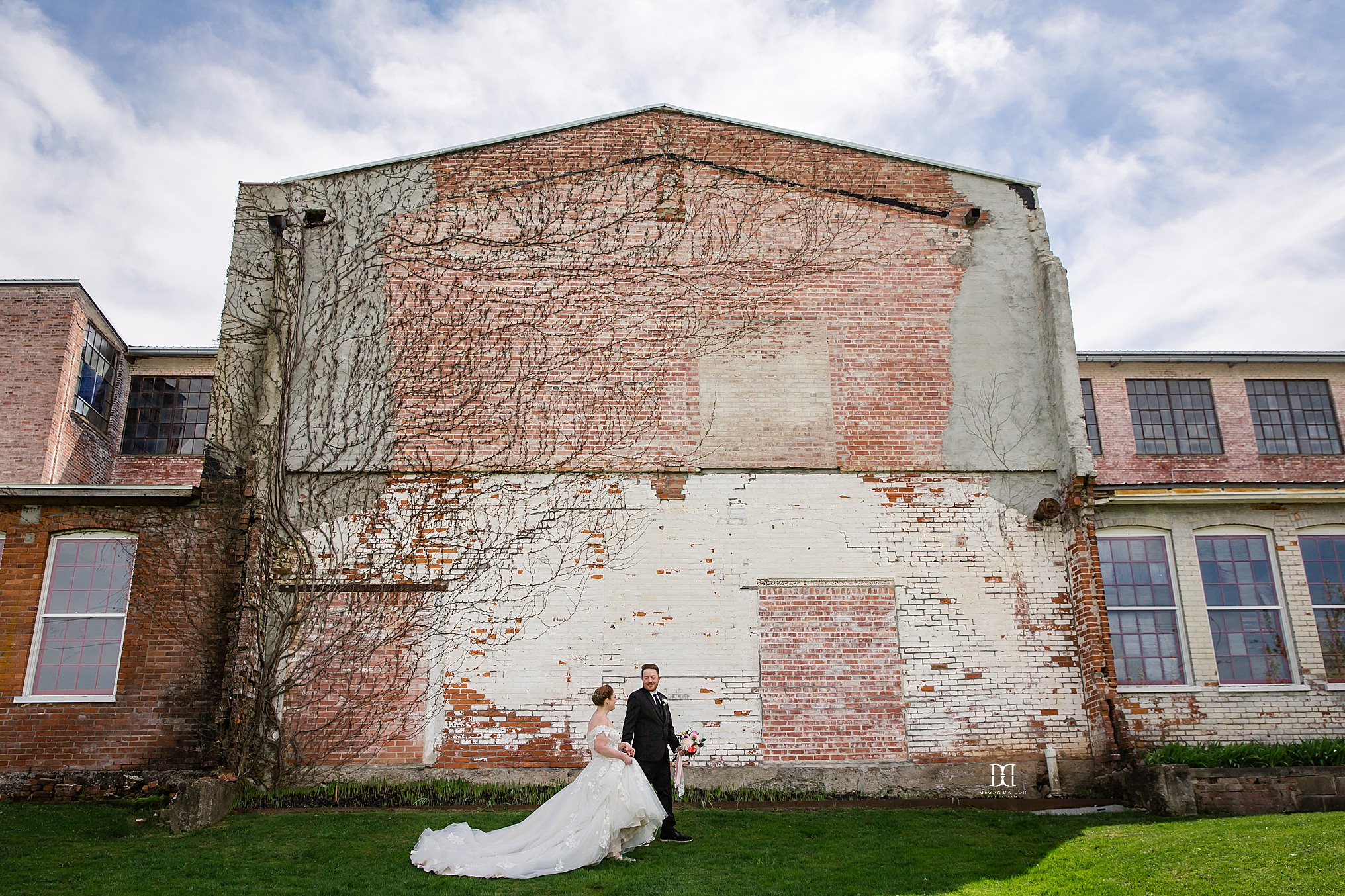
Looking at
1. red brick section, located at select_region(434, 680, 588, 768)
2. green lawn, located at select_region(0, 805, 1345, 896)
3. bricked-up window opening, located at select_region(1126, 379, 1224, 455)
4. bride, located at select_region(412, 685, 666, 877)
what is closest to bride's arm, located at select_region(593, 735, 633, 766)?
bride, located at select_region(412, 685, 666, 877)

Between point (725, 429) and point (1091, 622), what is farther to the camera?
point (725, 429)

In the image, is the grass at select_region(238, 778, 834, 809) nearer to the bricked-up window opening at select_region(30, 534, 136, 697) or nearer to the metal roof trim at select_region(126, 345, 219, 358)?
the bricked-up window opening at select_region(30, 534, 136, 697)

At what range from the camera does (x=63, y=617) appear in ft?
38.5

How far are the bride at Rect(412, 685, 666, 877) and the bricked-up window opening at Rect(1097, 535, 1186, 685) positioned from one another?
698 centimetres

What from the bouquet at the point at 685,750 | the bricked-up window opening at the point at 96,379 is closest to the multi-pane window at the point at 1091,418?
the bouquet at the point at 685,750

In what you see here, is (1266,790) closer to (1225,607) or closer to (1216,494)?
(1225,607)

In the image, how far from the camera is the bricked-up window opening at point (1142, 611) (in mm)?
12062

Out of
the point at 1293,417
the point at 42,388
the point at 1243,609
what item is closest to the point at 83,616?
the point at 42,388

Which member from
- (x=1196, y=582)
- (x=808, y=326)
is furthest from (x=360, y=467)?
(x=1196, y=582)

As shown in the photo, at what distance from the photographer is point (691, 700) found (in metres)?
11.4

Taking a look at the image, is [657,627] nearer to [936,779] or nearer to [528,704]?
[528,704]

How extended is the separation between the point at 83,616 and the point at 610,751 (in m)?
7.53

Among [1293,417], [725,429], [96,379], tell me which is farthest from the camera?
[1293,417]

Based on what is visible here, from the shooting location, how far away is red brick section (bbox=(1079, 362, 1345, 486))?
2069cm
